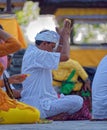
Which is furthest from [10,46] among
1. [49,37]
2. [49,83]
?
[49,83]

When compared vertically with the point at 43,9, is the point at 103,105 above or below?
above

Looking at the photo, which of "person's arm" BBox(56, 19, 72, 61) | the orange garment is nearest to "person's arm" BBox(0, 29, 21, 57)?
the orange garment

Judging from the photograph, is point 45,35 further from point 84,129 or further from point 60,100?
point 84,129

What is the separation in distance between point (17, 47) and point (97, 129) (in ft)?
4.81

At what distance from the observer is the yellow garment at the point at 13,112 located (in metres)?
7.40

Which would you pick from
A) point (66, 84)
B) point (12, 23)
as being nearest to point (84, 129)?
point (66, 84)

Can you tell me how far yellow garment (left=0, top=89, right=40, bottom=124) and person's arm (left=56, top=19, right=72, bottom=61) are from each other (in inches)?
56.4

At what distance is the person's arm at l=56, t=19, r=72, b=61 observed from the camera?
336 inches

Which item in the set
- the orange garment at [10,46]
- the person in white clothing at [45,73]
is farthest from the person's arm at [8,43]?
the person in white clothing at [45,73]

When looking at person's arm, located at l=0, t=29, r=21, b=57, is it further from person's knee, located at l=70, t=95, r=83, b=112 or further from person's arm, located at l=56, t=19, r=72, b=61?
person's knee, located at l=70, t=95, r=83, b=112

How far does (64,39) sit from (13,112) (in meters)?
1.54

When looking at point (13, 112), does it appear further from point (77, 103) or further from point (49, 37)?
point (77, 103)

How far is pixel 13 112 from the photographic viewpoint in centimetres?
743

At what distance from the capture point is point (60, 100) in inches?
350
